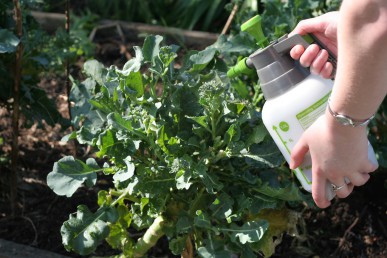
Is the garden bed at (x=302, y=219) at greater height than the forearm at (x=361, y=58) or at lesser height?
lesser

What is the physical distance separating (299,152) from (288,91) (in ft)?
0.90

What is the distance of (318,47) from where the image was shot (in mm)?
2582

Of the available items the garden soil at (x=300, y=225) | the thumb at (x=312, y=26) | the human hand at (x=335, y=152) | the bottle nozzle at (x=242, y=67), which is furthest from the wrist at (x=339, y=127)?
the garden soil at (x=300, y=225)

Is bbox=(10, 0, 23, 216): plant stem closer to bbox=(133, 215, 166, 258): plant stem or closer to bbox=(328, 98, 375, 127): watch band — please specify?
bbox=(133, 215, 166, 258): plant stem

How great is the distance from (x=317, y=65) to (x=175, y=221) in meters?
0.88

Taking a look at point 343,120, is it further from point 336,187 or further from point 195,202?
point 195,202

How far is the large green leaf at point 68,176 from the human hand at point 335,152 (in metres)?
0.96

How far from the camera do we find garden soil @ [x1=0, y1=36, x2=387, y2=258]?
3.67 metres

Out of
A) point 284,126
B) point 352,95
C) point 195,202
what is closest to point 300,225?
point 195,202

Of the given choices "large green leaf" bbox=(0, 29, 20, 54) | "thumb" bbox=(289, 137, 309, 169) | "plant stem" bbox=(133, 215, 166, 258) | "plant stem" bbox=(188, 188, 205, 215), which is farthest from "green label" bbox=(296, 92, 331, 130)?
"large green leaf" bbox=(0, 29, 20, 54)

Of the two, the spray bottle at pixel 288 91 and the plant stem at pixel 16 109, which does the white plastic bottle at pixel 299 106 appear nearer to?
the spray bottle at pixel 288 91

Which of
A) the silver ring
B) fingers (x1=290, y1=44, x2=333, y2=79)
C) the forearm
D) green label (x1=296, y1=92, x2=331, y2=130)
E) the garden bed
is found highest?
the forearm

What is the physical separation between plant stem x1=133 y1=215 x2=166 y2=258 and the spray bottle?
665 millimetres

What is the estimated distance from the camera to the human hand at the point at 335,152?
220 centimetres
